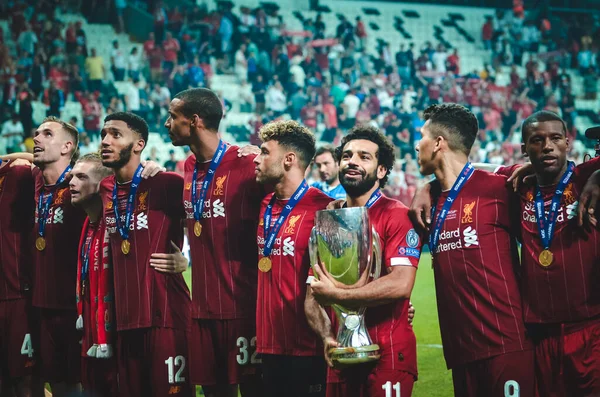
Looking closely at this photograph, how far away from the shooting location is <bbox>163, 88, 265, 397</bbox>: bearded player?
5027 mm

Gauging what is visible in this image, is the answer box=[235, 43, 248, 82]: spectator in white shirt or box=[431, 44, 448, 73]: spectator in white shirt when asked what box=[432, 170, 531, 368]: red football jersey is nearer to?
box=[235, 43, 248, 82]: spectator in white shirt

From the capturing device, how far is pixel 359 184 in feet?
13.9

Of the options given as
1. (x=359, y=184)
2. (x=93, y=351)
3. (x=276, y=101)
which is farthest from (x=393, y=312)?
(x=276, y=101)

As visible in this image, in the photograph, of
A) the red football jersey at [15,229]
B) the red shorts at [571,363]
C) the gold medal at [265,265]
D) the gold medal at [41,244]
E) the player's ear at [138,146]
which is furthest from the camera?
the red football jersey at [15,229]

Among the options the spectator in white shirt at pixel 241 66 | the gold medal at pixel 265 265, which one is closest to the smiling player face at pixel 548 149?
the gold medal at pixel 265 265

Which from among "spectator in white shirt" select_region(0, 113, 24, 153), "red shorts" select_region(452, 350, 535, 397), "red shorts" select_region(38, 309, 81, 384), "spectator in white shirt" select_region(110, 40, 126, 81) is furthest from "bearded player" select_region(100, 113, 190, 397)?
"spectator in white shirt" select_region(110, 40, 126, 81)

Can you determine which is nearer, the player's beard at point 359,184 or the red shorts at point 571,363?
the red shorts at point 571,363

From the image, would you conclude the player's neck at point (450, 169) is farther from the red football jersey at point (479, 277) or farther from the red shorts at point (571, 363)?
the red shorts at point (571, 363)

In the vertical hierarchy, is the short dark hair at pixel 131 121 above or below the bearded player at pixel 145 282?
above

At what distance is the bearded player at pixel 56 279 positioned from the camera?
6.02 m

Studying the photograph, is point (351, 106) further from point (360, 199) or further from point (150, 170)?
point (360, 199)

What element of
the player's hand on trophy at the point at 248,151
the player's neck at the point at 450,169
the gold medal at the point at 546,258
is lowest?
the gold medal at the point at 546,258

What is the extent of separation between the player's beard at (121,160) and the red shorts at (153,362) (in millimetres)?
1150

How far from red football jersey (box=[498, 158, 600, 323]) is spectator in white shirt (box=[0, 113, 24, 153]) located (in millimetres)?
15549
